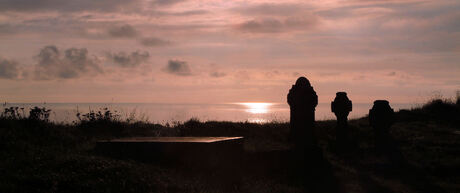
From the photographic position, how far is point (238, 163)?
40.4 ft

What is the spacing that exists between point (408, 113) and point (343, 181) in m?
14.1

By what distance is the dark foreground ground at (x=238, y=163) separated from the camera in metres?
8.56

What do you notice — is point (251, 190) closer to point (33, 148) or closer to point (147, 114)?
point (33, 148)

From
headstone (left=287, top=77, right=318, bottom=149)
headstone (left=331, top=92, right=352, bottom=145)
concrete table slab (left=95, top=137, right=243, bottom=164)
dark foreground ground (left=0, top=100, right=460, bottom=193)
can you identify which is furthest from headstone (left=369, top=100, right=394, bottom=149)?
concrete table slab (left=95, top=137, right=243, bottom=164)

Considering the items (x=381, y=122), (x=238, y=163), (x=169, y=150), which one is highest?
(x=381, y=122)

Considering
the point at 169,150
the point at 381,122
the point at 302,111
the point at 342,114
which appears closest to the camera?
the point at 169,150

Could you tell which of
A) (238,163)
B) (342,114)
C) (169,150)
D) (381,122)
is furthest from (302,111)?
(169,150)

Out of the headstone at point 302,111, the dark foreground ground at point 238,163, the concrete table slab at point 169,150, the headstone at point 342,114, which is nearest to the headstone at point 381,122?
the dark foreground ground at point 238,163

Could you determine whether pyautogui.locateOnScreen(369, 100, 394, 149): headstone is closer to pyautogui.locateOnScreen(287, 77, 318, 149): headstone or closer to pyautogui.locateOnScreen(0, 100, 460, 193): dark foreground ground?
pyautogui.locateOnScreen(0, 100, 460, 193): dark foreground ground

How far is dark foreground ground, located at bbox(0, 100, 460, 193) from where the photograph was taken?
337 inches

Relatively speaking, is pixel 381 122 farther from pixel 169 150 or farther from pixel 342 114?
pixel 169 150

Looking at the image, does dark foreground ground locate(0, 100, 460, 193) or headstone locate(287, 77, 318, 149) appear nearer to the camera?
dark foreground ground locate(0, 100, 460, 193)

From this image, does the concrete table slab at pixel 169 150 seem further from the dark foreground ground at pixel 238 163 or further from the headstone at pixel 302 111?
the headstone at pixel 302 111

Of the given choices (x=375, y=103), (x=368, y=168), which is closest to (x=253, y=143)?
(x=368, y=168)
